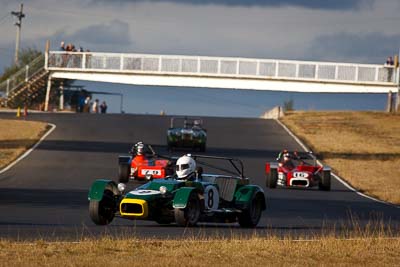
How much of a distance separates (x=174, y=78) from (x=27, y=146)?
89.2 ft

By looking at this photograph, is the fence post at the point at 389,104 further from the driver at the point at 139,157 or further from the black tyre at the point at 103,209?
the black tyre at the point at 103,209

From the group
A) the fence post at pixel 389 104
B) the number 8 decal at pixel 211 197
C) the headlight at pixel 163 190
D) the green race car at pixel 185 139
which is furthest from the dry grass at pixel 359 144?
the headlight at pixel 163 190

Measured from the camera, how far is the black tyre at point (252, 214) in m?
21.6

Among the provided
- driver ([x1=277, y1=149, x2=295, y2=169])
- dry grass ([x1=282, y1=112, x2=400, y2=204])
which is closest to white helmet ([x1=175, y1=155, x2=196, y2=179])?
dry grass ([x1=282, y1=112, x2=400, y2=204])

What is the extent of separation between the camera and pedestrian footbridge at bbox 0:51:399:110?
Result: 72625 mm

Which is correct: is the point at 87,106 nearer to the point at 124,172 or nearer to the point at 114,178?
the point at 114,178

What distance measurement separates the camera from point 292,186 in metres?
37.6

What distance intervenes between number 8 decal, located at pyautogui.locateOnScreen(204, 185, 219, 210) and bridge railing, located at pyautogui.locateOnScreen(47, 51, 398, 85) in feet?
170

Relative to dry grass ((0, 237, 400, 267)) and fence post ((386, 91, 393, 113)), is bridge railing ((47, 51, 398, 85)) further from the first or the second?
dry grass ((0, 237, 400, 267))

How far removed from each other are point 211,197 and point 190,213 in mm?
941

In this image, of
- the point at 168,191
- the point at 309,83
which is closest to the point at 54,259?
the point at 168,191

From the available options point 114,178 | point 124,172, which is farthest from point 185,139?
point 124,172

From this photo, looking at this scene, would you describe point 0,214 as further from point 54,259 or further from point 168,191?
point 54,259

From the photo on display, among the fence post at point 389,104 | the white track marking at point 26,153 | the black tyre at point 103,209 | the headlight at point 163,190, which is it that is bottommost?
the white track marking at point 26,153
